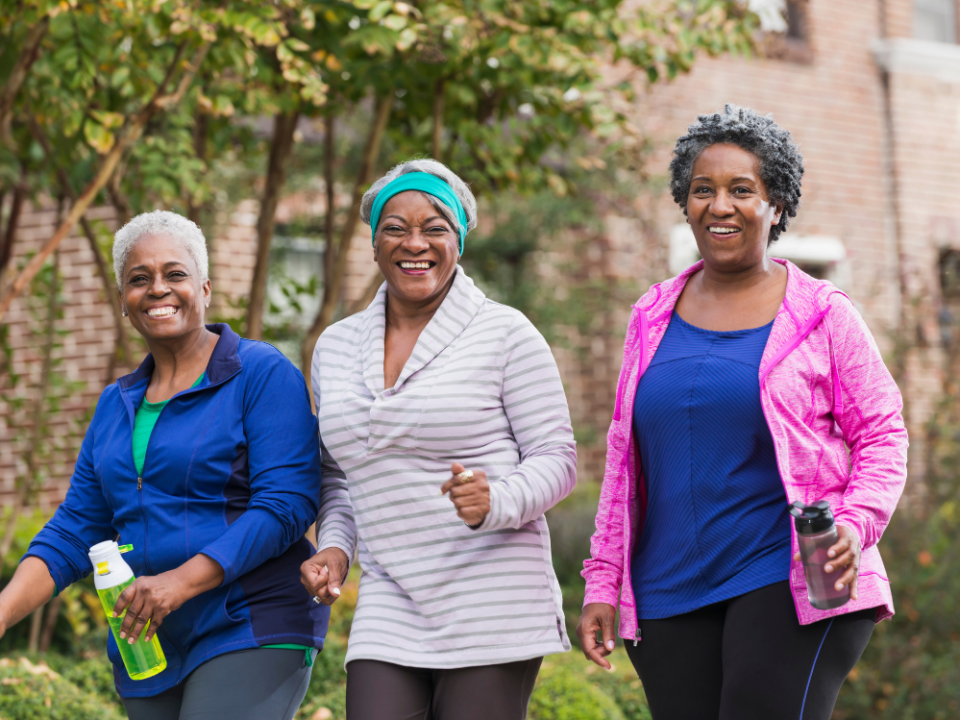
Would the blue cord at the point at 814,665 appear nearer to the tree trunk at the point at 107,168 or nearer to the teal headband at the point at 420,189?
the teal headband at the point at 420,189

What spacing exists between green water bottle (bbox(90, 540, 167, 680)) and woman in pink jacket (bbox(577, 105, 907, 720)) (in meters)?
1.12

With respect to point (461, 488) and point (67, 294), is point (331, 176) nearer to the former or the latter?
point (67, 294)

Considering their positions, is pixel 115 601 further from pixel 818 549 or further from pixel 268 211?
pixel 268 211

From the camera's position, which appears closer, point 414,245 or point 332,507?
point 414,245

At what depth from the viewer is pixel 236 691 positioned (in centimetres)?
273

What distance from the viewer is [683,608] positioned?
2736 mm

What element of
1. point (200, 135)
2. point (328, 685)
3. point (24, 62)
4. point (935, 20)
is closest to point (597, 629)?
point (328, 685)

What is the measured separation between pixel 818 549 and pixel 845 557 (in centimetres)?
6

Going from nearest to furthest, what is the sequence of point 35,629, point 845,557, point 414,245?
point 845,557
point 414,245
point 35,629

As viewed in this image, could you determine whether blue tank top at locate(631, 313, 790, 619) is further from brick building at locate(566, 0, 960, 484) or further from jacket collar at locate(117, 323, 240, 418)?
brick building at locate(566, 0, 960, 484)

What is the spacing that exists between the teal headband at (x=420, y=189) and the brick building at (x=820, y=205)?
216 inches

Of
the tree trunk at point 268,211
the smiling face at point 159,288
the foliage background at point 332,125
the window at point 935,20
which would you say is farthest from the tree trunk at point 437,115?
the window at point 935,20

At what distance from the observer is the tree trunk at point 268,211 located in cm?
588

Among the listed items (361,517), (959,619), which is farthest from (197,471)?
(959,619)
